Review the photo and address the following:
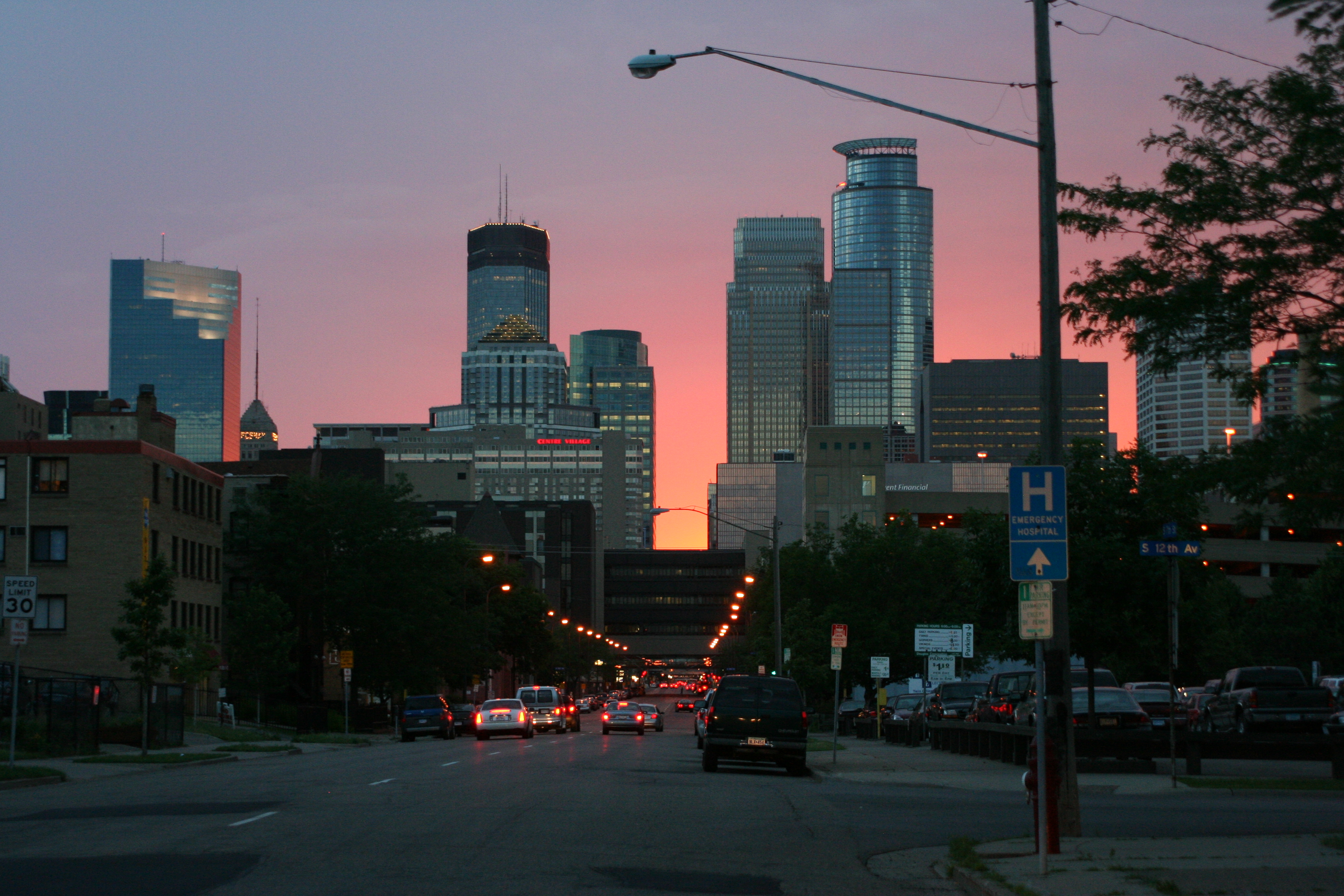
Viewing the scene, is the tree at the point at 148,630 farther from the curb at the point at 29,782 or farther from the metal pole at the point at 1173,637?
the metal pole at the point at 1173,637

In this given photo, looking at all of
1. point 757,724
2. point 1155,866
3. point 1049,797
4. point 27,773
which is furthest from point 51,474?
point 1155,866

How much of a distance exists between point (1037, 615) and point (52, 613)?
4857 cm

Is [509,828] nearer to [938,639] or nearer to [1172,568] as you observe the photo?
[1172,568]

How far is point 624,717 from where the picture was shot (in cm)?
5909

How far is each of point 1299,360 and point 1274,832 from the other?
5.93 meters

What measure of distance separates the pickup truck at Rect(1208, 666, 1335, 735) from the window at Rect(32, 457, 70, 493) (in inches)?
1619

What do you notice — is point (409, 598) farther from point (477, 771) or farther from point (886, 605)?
point (477, 771)

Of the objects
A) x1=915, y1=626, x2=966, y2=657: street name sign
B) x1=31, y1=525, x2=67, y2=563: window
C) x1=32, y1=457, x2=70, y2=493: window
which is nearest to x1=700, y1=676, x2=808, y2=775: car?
x1=915, y1=626, x2=966, y2=657: street name sign

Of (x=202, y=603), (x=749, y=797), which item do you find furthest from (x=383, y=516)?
(x=749, y=797)

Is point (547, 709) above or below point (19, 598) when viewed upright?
below

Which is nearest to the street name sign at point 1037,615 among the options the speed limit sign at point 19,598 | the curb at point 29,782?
the curb at point 29,782

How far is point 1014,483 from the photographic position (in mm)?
13234

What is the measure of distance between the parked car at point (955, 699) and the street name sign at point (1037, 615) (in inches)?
1110

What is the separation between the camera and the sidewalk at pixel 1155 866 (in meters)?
10.9
